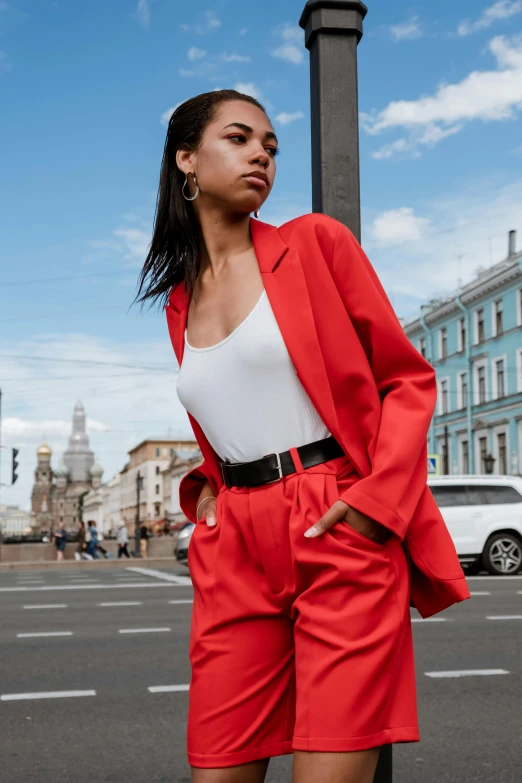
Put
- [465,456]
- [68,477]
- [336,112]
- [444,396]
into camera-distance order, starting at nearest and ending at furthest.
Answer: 1. [336,112]
2. [465,456]
3. [444,396]
4. [68,477]

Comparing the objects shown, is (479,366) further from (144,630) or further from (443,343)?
(144,630)

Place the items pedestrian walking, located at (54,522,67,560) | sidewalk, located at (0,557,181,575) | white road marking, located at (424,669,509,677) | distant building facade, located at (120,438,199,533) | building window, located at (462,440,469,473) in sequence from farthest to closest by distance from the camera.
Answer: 1. distant building facade, located at (120,438,199,533)
2. building window, located at (462,440,469,473)
3. pedestrian walking, located at (54,522,67,560)
4. sidewalk, located at (0,557,181,575)
5. white road marking, located at (424,669,509,677)

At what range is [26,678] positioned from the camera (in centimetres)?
719

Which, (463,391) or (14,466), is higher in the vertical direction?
(463,391)

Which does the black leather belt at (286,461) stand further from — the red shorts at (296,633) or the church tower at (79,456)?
the church tower at (79,456)

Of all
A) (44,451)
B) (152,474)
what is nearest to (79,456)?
(44,451)

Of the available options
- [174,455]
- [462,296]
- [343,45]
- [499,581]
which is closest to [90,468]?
[174,455]

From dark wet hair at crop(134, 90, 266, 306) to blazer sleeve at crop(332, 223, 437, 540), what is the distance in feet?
1.33

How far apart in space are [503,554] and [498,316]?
29446 millimetres

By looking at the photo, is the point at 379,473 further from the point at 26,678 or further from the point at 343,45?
the point at 26,678

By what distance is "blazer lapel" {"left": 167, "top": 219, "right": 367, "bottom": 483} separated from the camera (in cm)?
205

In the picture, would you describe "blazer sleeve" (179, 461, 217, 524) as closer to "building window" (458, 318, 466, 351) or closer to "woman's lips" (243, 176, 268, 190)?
"woman's lips" (243, 176, 268, 190)

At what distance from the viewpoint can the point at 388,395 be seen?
2.05 metres

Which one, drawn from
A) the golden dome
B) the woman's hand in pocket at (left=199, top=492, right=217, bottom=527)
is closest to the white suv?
the woman's hand in pocket at (left=199, top=492, right=217, bottom=527)
